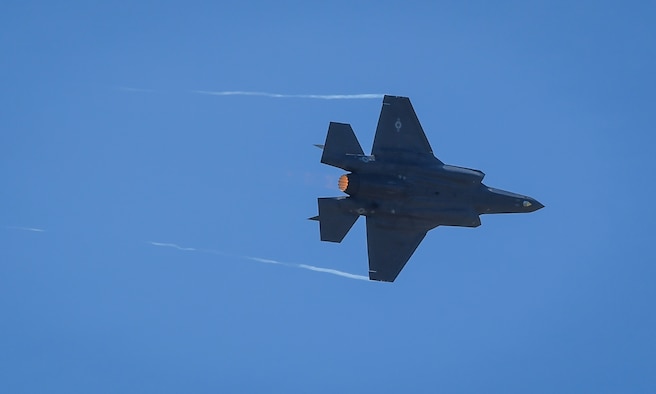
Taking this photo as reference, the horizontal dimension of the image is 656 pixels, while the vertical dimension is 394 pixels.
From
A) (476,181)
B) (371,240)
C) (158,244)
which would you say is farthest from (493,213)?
(158,244)

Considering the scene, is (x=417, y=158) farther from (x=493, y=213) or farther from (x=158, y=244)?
(x=158, y=244)

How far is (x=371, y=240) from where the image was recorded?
41.9m

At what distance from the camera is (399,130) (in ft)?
138

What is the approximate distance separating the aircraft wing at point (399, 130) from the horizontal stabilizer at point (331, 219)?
2.47 metres

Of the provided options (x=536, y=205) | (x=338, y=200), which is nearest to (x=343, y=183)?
(x=338, y=200)

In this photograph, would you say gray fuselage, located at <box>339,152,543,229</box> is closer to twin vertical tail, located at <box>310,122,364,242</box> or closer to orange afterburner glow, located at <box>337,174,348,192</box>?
orange afterburner glow, located at <box>337,174,348,192</box>

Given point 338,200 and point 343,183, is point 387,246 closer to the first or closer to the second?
point 338,200

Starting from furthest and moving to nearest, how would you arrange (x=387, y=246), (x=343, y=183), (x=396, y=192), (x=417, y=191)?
(x=387, y=246)
(x=417, y=191)
(x=396, y=192)
(x=343, y=183)

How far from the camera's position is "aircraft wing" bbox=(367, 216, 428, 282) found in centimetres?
4191

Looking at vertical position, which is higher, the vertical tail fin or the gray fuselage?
the vertical tail fin

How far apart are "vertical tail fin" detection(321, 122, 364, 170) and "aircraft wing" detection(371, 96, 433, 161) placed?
1.08 meters

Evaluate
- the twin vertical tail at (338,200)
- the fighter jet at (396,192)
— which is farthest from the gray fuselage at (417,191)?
the twin vertical tail at (338,200)

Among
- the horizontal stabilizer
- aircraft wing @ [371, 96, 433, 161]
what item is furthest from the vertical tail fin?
the horizontal stabilizer

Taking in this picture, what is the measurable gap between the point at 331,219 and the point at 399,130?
3.88 m
